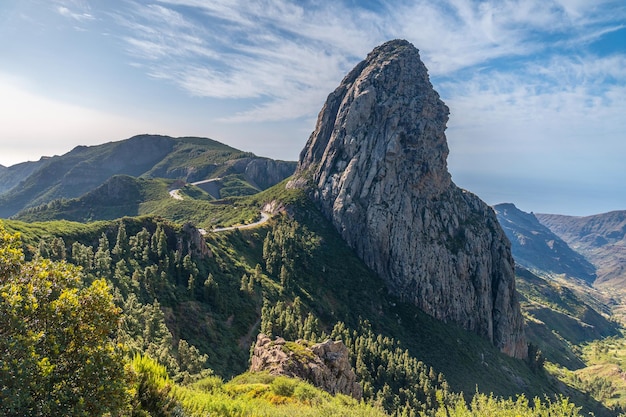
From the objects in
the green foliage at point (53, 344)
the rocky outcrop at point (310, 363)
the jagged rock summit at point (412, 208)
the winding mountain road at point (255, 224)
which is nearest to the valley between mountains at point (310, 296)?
the green foliage at point (53, 344)

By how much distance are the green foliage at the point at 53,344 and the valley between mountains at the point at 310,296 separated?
2.7 inches

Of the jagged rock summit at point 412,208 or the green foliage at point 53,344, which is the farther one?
the jagged rock summit at point 412,208

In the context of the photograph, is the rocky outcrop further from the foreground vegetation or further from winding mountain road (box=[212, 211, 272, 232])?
winding mountain road (box=[212, 211, 272, 232])

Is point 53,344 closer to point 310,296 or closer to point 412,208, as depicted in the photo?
point 310,296

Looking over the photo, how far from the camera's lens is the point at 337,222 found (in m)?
136

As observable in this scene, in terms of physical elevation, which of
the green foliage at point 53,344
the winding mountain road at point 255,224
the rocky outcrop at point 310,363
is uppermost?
the winding mountain road at point 255,224

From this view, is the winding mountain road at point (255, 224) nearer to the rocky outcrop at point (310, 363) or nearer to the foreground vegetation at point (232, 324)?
the foreground vegetation at point (232, 324)

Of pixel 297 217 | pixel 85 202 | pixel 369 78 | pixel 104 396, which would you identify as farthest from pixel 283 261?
pixel 85 202

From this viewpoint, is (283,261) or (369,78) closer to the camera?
(283,261)

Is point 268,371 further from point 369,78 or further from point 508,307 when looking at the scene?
point 369,78

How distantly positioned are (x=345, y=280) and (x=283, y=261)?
80.7 feet

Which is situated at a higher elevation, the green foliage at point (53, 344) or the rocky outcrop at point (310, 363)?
the green foliage at point (53, 344)

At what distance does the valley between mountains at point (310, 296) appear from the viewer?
12.7m

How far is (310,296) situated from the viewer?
320 ft
